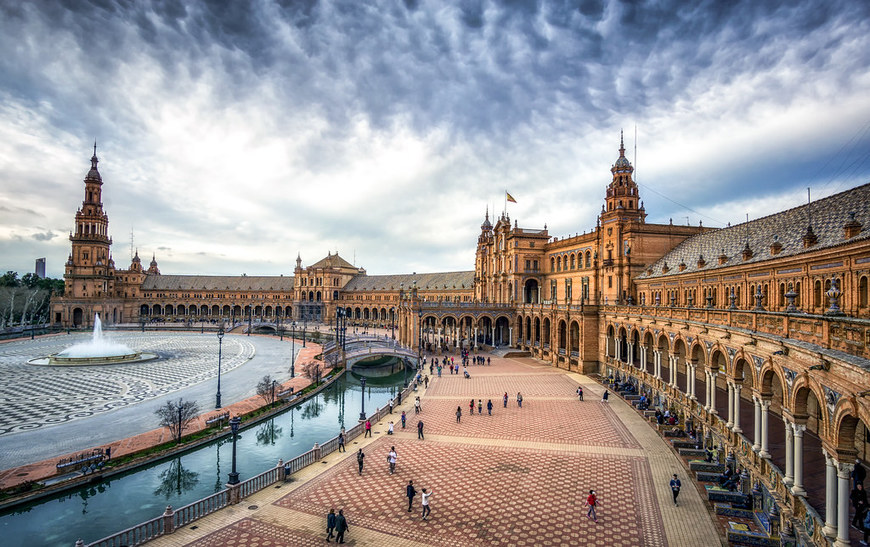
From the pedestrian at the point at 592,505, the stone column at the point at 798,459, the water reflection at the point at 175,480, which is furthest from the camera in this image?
the water reflection at the point at 175,480

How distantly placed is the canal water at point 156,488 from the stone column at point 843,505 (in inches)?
976

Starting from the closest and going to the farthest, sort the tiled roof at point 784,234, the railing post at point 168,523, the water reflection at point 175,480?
1. the railing post at point 168,523
2. the tiled roof at point 784,234
3. the water reflection at point 175,480

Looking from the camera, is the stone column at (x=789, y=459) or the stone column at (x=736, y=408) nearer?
the stone column at (x=789, y=459)

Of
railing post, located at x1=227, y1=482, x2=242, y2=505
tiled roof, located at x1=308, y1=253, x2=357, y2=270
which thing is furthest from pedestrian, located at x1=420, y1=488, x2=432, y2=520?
tiled roof, located at x1=308, y1=253, x2=357, y2=270

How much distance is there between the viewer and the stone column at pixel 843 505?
11898 mm

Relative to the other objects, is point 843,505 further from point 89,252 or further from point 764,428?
point 89,252

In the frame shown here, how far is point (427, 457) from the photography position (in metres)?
24.9

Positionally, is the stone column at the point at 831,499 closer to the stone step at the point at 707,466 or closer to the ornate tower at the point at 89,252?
the stone step at the point at 707,466

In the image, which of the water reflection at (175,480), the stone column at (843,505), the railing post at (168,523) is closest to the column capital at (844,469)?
the stone column at (843,505)

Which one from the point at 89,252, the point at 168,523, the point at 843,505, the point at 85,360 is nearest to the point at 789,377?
the point at 843,505

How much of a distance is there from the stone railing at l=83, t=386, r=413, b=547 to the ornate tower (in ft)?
368

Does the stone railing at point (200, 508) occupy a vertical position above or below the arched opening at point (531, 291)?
below

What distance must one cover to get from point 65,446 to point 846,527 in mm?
34934

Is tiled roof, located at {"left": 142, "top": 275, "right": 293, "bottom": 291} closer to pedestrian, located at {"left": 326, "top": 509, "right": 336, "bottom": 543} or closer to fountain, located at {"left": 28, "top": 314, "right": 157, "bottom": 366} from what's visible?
fountain, located at {"left": 28, "top": 314, "right": 157, "bottom": 366}
